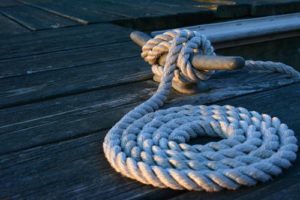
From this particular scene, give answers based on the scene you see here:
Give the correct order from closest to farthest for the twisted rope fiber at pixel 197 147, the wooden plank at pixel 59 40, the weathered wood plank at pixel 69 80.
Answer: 1. the twisted rope fiber at pixel 197 147
2. the weathered wood plank at pixel 69 80
3. the wooden plank at pixel 59 40

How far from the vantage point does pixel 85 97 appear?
4.62ft

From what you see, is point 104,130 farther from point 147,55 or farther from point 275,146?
point 275,146

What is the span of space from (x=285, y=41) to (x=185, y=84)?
169 centimetres

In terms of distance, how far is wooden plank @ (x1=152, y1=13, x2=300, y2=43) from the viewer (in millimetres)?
2523

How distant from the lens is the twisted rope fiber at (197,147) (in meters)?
0.83

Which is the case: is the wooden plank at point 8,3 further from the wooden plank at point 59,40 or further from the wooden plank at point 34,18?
the wooden plank at point 59,40

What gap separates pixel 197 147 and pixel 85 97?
1.90ft

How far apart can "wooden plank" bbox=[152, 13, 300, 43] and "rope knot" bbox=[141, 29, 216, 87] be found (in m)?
1.17

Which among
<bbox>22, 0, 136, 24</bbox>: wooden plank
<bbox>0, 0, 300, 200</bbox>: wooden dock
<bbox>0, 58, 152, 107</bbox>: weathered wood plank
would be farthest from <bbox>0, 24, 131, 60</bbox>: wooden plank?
<bbox>0, 58, 152, 107</bbox>: weathered wood plank

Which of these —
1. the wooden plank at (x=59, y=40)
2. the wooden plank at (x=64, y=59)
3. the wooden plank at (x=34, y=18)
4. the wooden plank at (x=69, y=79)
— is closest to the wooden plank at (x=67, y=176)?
the wooden plank at (x=69, y=79)

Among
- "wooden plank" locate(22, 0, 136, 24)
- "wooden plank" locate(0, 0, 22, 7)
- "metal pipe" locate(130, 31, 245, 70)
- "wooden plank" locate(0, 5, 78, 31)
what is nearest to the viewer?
"metal pipe" locate(130, 31, 245, 70)

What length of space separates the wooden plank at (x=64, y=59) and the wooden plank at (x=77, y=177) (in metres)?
0.72

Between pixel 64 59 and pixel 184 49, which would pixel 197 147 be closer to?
pixel 184 49

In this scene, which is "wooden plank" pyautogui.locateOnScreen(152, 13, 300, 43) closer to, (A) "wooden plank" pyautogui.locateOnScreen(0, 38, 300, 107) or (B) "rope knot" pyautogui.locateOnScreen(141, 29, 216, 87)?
(A) "wooden plank" pyautogui.locateOnScreen(0, 38, 300, 107)
